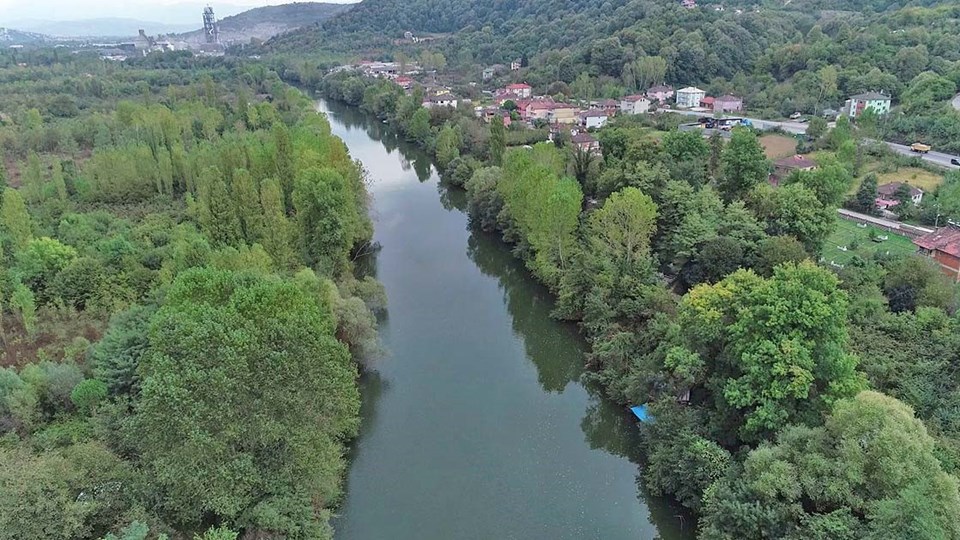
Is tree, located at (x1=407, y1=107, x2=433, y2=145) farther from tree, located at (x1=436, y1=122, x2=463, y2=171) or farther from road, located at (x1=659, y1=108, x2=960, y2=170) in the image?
road, located at (x1=659, y1=108, x2=960, y2=170)

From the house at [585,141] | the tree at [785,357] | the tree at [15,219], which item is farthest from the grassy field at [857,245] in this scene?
the tree at [15,219]

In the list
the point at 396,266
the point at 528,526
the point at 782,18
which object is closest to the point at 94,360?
the point at 528,526

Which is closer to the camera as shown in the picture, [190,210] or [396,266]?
[190,210]

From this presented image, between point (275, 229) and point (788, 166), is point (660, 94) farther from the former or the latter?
point (275, 229)

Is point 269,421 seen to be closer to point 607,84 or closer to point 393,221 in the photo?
point 393,221

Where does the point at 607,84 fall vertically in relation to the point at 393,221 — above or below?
above

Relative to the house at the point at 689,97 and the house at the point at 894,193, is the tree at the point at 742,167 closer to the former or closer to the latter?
the house at the point at 894,193

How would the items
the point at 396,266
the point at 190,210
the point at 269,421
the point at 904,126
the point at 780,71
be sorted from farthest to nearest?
the point at 780,71 < the point at 904,126 < the point at 396,266 < the point at 190,210 < the point at 269,421

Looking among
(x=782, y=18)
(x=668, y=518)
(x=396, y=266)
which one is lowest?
(x=668, y=518)
